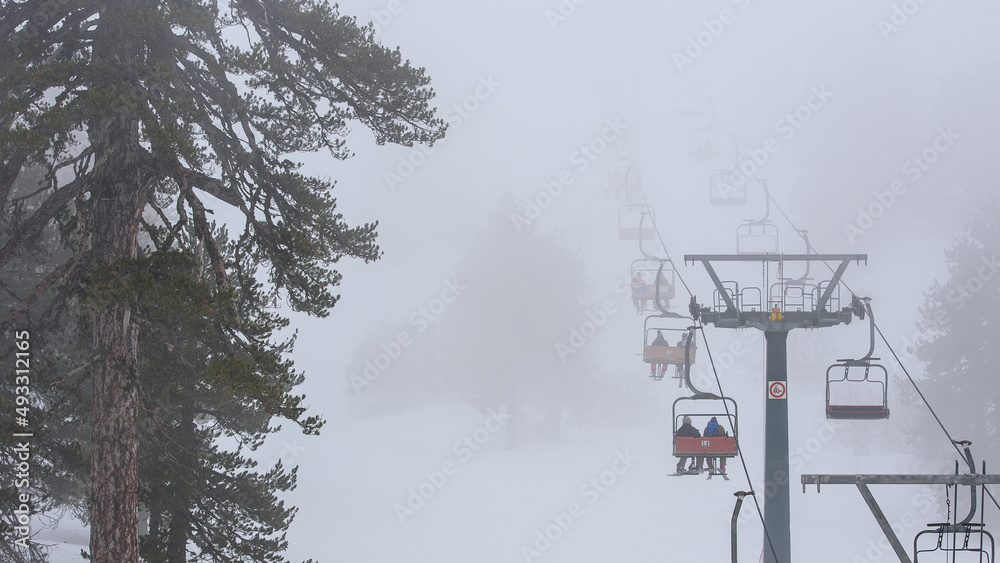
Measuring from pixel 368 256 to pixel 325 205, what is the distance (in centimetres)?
85

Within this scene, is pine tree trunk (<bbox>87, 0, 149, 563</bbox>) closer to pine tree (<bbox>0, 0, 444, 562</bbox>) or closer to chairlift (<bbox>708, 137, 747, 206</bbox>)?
pine tree (<bbox>0, 0, 444, 562</bbox>)

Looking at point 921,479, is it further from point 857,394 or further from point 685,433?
point 857,394

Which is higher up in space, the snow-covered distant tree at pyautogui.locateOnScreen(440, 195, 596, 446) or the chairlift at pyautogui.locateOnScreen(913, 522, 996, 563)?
the snow-covered distant tree at pyautogui.locateOnScreen(440, 195, 596, 446)

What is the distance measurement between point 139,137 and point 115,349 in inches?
93.4

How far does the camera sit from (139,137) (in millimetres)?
8531

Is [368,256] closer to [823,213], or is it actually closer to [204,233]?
[204,233]

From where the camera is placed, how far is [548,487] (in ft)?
129

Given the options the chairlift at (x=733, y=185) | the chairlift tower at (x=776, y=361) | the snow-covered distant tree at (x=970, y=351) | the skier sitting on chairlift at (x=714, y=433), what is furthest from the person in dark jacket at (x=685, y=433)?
the snow-covered distant tree at (x=970, y=351)

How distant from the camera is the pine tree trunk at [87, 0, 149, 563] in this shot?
803 cm

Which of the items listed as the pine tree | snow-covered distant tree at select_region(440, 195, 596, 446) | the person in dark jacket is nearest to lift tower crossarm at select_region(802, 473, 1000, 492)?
the pine tree

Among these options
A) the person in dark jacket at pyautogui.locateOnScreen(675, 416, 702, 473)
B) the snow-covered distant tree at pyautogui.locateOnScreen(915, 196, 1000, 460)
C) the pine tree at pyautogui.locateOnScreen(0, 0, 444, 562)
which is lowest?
the person in dark jacket at pyautogui.locateOnScreen(675, 416, 702, 473)

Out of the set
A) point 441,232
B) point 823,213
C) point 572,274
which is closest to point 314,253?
point 572,274

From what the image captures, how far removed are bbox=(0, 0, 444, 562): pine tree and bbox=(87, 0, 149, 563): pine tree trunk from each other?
15 millimetres

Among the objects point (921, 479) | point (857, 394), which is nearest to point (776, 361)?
point (921, 479)
